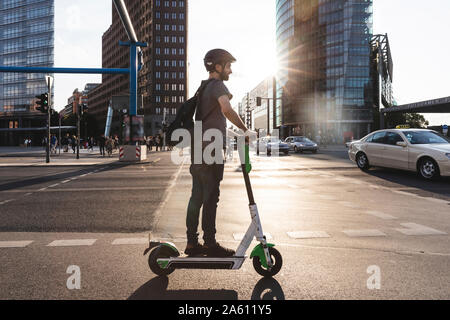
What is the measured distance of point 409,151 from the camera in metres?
11.8

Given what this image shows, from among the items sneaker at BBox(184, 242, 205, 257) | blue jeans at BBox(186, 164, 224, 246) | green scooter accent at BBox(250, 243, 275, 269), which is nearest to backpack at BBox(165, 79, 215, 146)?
blue jeans at BBox(186, 164, 224, 246)

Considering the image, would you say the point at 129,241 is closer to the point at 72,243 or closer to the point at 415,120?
the point at 72,243

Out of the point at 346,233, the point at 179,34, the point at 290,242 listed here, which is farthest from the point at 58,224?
the point at 179,34

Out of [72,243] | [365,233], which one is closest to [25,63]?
[72,243]

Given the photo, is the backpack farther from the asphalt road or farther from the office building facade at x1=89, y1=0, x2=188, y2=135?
the office building facade at x1=89, y1=0, x2=188, y2=135

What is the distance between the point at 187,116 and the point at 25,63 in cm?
10332

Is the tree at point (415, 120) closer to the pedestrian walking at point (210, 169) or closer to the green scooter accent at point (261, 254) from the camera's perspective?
the pedestrian walking at point (210, 169)

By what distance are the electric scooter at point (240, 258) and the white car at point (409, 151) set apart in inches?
366

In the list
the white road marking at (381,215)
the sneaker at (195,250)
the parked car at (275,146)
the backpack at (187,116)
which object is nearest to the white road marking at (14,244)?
the sneaker at (195,250)

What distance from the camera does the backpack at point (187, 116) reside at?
3.39 metres

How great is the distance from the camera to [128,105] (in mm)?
21328

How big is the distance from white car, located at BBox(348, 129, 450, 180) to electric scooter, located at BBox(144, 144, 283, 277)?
9288mm

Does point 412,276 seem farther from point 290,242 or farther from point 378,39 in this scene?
point 378,39
